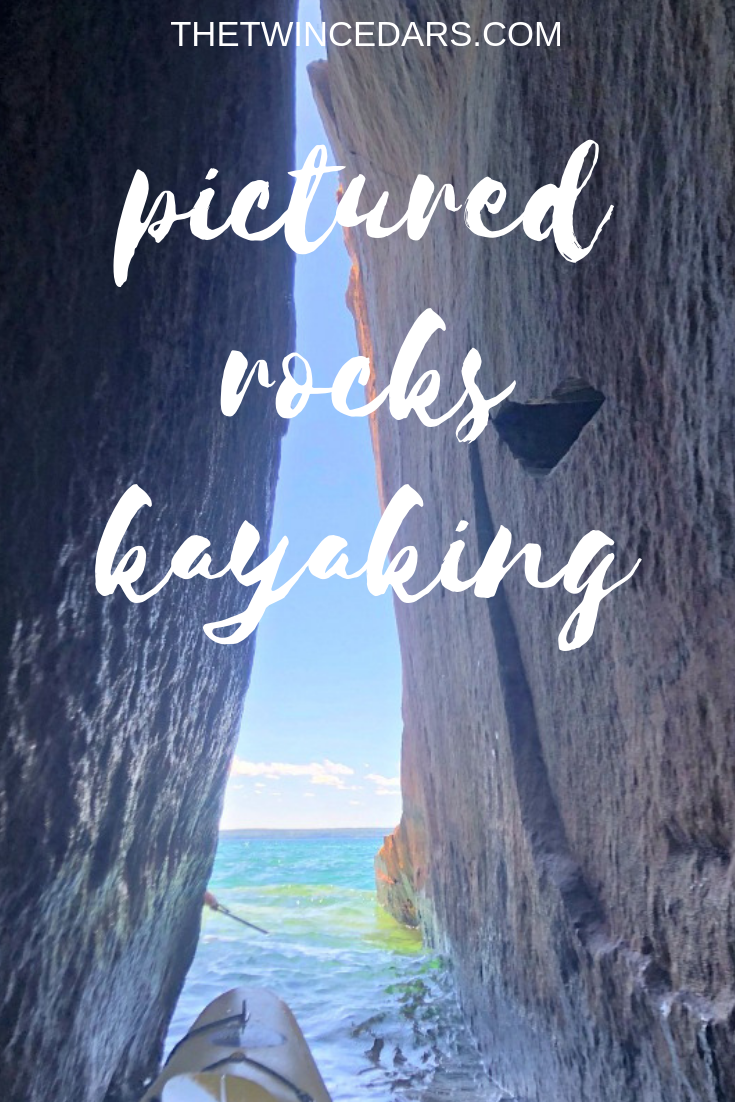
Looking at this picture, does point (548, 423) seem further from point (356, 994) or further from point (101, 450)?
point (356, 994)

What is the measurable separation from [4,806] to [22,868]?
262 mm

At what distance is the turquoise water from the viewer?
4.79 metres

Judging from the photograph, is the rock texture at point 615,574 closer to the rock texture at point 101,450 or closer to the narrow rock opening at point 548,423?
the narrow rock opening at point 548,423

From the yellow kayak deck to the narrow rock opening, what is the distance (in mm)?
3050

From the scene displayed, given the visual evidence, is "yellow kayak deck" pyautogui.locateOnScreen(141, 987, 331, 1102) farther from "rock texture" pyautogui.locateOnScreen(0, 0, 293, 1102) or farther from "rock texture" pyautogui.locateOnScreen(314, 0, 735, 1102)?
"rock texture" pyautogui.locateOnScreen(314, 0, 735, 1102)

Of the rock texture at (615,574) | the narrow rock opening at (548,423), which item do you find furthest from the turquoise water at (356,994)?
the narrow rock opening at (548,423)

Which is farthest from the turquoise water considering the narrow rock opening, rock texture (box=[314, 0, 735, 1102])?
the narrow rock opening

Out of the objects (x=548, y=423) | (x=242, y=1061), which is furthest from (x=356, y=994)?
(x=548, y=423)

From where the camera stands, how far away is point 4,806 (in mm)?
2158

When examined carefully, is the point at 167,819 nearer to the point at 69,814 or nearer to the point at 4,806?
the point at 69,814

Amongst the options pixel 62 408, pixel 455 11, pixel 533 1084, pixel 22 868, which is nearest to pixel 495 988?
pixel 533 1084

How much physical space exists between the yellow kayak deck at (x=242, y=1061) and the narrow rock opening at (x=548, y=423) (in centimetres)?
305

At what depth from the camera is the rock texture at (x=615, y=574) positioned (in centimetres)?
227

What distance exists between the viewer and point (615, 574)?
9.62ft
